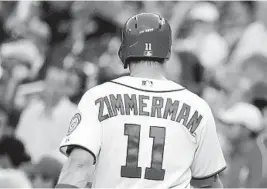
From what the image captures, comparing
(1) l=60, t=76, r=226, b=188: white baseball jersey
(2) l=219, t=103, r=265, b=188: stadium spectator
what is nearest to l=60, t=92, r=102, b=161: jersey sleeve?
(1) l=60, t=76, r=226, b=188: white baseball jersey

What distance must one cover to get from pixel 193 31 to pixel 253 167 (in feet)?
3.60

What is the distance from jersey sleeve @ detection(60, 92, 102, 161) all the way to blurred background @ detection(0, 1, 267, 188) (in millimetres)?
2396

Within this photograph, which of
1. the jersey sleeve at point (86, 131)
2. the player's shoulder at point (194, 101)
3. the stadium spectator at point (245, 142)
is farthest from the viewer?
the stadium spectator at point (245, 142)

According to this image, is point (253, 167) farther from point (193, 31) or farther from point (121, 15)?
point (121, 15)

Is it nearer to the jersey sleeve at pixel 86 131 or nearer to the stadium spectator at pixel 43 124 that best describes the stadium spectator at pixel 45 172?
the stadium spectator at pixel 43 124

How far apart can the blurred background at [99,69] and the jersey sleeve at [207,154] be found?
7.66 ft

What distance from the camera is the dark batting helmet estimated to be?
7.37 ft

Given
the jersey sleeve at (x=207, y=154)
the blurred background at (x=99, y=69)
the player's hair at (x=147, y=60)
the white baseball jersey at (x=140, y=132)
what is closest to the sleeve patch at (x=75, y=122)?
the white baseball jersey at (x=140, y=132)

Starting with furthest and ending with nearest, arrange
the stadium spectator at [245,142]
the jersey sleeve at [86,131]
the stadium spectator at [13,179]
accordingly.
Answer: the stadium spectator at [245,142] → the stadium spectator at [13,179] → the jersey sleeve at [86,131]

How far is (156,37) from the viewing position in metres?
2.28

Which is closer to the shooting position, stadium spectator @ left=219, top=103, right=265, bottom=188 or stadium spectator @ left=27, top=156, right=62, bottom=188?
stadium spectator @ left=27, top=156, right=62, bottom=188

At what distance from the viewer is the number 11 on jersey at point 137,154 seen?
210 centimetres

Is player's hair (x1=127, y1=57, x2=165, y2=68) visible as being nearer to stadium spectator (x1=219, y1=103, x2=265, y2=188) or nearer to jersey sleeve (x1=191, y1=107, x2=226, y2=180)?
jersey sleeve (x1=191, y1=107, x2=226, y2=180)

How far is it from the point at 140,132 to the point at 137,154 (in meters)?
0.07
